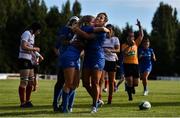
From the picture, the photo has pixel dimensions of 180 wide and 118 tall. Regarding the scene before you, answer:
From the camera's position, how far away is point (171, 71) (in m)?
104

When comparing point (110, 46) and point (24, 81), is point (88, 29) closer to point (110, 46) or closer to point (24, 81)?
point (24, 81)

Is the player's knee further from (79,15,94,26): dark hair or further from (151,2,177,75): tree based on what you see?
(151,2,177,75): tree

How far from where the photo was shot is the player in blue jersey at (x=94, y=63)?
1216 cm

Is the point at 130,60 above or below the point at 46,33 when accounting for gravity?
below

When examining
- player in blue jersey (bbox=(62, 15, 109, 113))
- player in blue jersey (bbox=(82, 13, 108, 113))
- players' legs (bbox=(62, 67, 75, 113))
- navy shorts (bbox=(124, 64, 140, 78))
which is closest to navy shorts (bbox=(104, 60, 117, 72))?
navy shorts (bbox=(124, 64, 140, 78))

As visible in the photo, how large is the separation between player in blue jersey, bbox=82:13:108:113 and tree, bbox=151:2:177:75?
298ft

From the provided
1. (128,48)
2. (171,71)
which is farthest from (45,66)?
(128,48)

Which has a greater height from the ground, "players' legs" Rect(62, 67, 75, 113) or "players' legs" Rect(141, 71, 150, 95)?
"players' legs" Rect(141, 71, 150, 95)

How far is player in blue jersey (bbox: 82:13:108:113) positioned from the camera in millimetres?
12156

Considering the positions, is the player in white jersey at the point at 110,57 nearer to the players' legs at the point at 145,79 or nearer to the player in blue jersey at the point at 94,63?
the player in blue jersey at the point at 94,63

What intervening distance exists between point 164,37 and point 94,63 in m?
96.8

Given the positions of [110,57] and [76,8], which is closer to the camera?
[110,57]

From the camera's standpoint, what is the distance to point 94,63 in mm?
12156

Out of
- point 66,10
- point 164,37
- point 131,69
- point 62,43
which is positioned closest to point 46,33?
point 66,10
